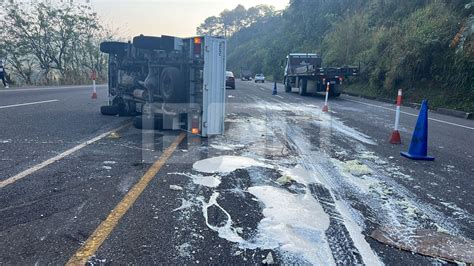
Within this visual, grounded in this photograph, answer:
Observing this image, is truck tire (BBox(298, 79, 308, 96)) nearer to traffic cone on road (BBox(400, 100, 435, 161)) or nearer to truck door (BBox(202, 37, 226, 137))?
truck door (BBox(202, 37, 226, 137))

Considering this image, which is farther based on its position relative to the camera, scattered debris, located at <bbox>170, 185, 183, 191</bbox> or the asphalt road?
scattered debris, located at <bbox>170, 185, 183, 191</bbox>

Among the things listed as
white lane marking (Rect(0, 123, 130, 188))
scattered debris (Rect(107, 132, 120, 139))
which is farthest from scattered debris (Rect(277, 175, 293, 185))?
scattered debris (Rect(107, 132, 120, 139))

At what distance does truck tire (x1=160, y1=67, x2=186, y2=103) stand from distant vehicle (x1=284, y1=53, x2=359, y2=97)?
10.7m

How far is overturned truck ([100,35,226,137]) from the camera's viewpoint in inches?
278

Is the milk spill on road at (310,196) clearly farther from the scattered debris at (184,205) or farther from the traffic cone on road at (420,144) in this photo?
the traffic cone on road at (420,144)

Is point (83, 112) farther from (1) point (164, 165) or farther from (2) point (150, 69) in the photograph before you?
(1) point (164, 165)

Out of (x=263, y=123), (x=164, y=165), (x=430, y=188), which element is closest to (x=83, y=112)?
(x=263, y=123)

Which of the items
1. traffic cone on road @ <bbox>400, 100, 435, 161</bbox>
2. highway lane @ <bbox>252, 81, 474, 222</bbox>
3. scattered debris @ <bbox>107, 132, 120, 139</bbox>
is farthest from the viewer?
scattered debris @ <bbox>107, 132, 120, 139</bbox>

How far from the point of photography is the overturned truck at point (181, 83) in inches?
278

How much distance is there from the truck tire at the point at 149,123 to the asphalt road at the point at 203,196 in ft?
1.39

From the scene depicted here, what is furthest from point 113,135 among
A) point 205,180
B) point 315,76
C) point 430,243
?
point 315,76

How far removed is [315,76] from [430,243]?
17684 mm

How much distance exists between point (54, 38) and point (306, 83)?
24.4 m

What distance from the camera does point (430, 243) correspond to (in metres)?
3.16
